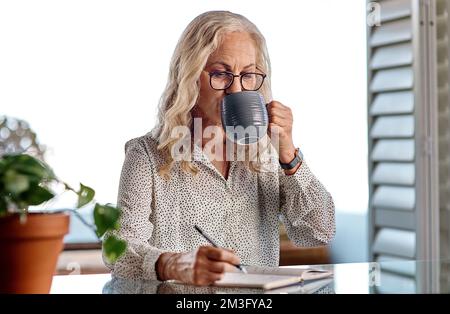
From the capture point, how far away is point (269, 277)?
119 cm

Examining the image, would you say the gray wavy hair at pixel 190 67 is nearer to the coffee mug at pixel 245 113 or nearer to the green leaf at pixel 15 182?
the coffee mug at pixel 245 113

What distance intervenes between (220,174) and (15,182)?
2.96ft

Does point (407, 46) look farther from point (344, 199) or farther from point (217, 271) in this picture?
point (217, 271)

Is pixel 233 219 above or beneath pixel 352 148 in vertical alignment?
beneath

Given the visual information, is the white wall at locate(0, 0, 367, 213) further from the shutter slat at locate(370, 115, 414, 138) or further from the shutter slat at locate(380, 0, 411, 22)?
the shutter slat at locate(370, 115, 414, 138)

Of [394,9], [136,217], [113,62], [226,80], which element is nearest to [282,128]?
[226,80]

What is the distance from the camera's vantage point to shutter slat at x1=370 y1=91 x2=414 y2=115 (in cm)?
283

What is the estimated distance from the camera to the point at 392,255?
2.89 metres

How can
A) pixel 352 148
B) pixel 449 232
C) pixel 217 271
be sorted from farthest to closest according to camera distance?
pixel 352 148, pixel 449 232, pixel 217 271

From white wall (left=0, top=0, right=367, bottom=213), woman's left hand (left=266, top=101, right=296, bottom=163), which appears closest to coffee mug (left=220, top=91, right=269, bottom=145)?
woman's left hand (left=266, top=101, right=296, bottom=163)

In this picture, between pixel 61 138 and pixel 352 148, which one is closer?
pixel 61 138

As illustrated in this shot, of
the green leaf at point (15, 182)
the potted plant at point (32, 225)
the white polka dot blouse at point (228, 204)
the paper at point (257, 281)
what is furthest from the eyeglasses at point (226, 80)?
the green leaf at point (15, 182)
